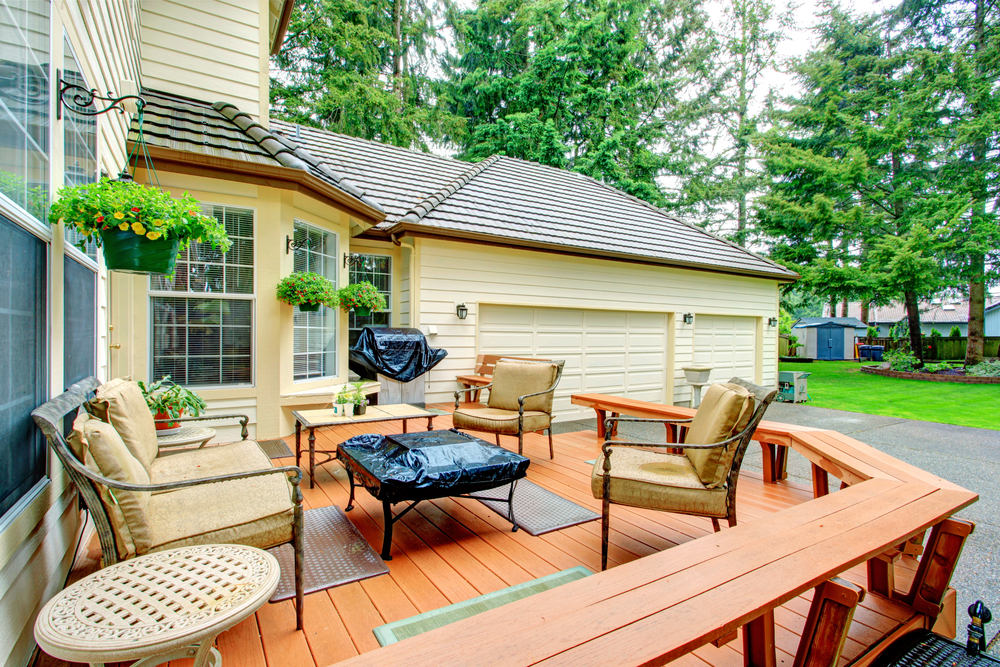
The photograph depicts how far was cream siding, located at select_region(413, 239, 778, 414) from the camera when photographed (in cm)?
682

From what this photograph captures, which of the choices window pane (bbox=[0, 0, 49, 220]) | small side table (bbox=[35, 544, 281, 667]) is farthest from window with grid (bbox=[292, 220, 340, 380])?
small side table (bbox=[35, 544, 281, 667])

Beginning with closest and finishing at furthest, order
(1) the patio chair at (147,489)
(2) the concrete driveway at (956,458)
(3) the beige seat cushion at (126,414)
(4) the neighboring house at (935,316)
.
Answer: (1) the patio chair at (147,489) → (3) the beige seat cushion at (126,414) → (2) the concrete driveway at (956,458) → (4) the neighboring house at (935,316)

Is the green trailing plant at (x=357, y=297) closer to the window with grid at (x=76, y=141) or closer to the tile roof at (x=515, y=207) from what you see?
the tile roof at (x=515, y=207)

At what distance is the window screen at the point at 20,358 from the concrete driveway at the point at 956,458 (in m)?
4.04

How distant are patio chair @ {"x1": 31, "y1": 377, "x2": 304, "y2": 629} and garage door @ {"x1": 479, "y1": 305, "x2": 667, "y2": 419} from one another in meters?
5.07

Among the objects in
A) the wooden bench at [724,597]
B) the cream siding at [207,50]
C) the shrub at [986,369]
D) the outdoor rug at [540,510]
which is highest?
the cream siding at [207,50]

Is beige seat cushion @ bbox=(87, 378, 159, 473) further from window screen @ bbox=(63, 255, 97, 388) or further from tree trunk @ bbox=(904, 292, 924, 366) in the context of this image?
tree trunk @ bbox=(904, 292, 924, 366)

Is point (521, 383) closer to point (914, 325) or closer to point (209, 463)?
point (209, 463)

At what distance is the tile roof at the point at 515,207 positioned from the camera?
285 inches

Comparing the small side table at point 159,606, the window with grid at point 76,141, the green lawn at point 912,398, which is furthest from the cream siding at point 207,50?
the green lawn at point 912,398

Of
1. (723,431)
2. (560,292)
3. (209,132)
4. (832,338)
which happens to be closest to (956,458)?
(723,431)

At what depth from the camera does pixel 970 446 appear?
6258 mm

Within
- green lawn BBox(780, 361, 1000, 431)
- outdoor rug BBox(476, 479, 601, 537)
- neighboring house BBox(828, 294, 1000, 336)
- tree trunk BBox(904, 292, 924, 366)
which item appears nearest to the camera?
outdoor rug BBox(476, 479, 601, 537)

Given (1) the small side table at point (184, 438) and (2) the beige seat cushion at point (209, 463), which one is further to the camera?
(1) the small side table at point (184, 438)
